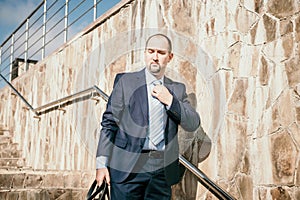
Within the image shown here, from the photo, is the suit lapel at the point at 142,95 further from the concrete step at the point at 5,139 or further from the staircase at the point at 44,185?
the concrete step at the point at 5,139

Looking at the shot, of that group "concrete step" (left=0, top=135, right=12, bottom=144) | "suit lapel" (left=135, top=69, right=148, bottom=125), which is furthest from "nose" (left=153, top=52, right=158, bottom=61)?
"concrete step" (left=0, top=135, right=12, bottom=144)

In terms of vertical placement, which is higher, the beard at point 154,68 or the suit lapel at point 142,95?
the beard at point 154,68

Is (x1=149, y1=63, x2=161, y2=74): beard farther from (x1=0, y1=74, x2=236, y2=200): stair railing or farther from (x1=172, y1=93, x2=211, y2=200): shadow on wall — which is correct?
(x1=172, y1=93, x2=211, y2=200): shadow on wall

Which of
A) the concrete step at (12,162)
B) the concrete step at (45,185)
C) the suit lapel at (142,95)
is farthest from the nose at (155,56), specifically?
the concrete step at (12,162)

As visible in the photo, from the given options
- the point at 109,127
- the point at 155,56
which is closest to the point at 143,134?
the point at 109,127

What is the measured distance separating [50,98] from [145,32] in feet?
7.72

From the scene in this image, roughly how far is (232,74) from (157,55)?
813mm

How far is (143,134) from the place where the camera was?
2178mm

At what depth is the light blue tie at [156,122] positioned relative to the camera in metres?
2.19

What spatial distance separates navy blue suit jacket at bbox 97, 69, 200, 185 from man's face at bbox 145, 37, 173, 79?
145 mm

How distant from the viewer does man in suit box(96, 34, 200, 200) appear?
82.4 inches

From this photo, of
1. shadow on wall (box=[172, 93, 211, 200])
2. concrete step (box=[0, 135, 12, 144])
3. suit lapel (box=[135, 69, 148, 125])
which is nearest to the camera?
suit lapel (box=[135, 69, 148, 125])

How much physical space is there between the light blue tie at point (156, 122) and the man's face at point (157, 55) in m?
0.16

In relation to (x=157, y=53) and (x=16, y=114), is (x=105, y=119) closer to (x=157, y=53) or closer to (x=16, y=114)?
(x=157, y=53)
